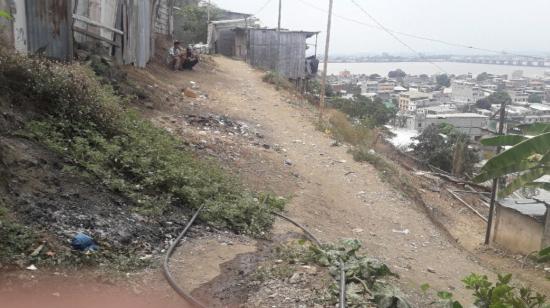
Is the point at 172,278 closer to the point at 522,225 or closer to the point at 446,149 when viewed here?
the point at 522,225

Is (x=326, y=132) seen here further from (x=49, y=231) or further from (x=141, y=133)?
(x=49, y=231)

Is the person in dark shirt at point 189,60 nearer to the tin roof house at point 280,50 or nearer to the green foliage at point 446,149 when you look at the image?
the tin roof house at point 280,50

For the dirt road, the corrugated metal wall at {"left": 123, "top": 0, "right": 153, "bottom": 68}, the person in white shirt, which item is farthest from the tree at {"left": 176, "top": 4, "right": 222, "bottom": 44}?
the dirt road

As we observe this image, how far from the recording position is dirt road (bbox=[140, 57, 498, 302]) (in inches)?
268

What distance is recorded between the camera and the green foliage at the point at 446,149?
757 inches

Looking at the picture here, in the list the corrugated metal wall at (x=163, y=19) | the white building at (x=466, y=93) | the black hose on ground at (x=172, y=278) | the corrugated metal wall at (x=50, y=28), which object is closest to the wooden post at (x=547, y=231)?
the black hose on ground at (x=172, y=278)

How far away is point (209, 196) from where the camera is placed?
604 centimetres

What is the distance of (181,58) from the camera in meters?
16.5

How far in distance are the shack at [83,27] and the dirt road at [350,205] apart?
2475 mm

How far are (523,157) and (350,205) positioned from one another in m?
4.25

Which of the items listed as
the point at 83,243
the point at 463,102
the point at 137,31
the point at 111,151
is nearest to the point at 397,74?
the point at 463,102

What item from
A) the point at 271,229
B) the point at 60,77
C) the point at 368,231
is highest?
the point at 60,77

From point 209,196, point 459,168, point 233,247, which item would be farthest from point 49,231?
point 459,168

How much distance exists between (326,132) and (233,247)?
7.92 meters
